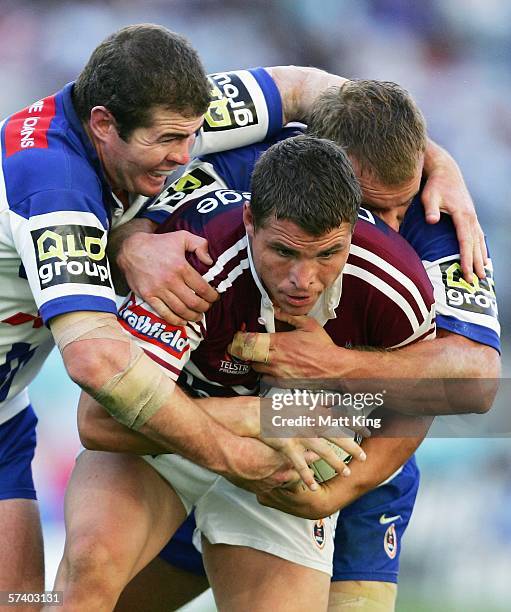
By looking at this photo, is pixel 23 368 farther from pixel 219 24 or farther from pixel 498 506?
pixel 219 24

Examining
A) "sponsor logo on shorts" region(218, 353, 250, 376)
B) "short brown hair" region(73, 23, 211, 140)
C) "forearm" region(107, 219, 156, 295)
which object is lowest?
"sponsor logo on shorts" region(218, 353, 250, 376)

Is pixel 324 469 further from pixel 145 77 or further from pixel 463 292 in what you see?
pixel 145 77

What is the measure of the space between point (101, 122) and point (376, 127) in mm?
756

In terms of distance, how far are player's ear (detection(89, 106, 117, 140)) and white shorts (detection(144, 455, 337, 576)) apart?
37.2 inches

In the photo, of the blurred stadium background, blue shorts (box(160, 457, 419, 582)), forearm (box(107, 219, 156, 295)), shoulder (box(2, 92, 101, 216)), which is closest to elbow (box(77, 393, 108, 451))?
forearm (box(107, 219, 156, 295))

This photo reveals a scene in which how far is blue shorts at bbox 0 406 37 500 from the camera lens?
136 inches

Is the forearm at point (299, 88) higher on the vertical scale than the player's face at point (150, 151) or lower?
lower

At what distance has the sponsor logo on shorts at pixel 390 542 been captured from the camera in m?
3.78

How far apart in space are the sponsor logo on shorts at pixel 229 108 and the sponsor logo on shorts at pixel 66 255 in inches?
27.2

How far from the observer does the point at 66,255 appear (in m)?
2.72

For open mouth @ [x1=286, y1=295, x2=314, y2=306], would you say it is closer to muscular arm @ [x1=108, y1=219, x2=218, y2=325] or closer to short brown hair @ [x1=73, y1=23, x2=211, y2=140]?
muscular arm @ [x1=108, y1=219, x2=218, y2=325]

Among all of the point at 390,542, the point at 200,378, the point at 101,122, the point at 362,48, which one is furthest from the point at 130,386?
the point at 362,48

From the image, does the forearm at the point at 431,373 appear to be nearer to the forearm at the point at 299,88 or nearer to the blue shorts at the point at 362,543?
the blue shorts at the point at 362,543

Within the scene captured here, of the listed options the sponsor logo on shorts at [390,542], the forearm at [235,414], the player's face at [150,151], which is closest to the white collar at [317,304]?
the forearm at [235,414]
